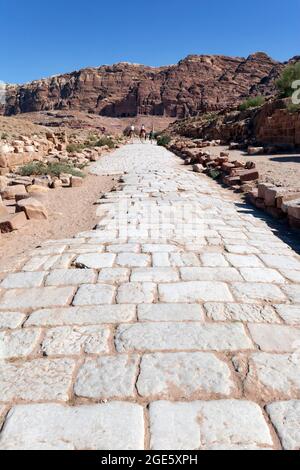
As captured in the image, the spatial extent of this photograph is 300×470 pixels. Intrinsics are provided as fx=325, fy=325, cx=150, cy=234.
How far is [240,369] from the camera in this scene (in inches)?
79.2

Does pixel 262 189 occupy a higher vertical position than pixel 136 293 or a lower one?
higher

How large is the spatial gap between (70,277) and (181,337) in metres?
1.49

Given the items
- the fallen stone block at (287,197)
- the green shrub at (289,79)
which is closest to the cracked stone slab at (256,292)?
the fallen stone block at (287,197)

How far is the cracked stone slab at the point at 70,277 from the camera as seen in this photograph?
322cm

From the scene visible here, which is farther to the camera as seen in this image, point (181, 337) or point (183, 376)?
point (181, 337)

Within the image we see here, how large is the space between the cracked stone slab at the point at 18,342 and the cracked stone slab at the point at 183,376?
802 millimetres

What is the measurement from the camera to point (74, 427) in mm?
1602

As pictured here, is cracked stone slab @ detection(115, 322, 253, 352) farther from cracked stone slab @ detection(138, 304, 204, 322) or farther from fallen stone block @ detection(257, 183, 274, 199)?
fallen stone block @ detection(257, 183, 274, 199)

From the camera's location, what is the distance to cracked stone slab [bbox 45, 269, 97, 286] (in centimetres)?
322

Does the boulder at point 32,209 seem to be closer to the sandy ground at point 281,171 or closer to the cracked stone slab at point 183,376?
the cracked stone slab at point 183,376

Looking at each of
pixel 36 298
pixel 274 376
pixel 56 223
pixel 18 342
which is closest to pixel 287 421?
pixel 274 376

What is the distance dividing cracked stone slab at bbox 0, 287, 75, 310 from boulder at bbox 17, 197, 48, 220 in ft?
9.17

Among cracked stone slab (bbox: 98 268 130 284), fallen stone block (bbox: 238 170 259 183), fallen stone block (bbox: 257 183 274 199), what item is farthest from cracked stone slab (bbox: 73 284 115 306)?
fallen stone block (bbox: 238 170 259 183)

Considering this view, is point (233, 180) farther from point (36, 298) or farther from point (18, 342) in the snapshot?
point (18, 342)
